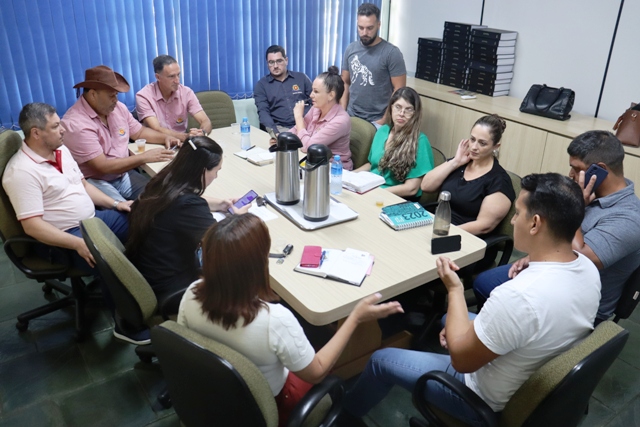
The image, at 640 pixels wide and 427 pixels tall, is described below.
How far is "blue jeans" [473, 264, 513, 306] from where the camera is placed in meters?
2.27

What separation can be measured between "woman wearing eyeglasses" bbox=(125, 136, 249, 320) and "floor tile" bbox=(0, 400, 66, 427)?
0.68m

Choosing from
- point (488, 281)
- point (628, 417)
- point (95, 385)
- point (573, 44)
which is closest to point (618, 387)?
point (628, 417)

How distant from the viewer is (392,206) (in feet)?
7.70

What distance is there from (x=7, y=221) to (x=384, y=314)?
1.81 meters

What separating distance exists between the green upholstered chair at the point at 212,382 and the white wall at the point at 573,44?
3418 millimetres

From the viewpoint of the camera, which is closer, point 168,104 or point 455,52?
point 168,104

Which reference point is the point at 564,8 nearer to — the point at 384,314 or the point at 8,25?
the point at 384,314

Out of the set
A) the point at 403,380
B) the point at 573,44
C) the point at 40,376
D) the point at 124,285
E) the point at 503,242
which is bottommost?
the point at 40,376

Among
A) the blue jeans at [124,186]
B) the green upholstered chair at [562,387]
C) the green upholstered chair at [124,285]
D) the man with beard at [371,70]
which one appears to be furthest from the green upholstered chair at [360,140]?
the green upholstered chair at [562,387]

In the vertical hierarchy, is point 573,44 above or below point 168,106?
above

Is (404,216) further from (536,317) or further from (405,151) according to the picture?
(536,317)

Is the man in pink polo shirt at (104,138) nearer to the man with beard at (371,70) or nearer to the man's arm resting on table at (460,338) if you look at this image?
the man with beard at (371,70)

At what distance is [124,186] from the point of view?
3.20 m

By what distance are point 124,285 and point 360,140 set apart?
2.01 metres
